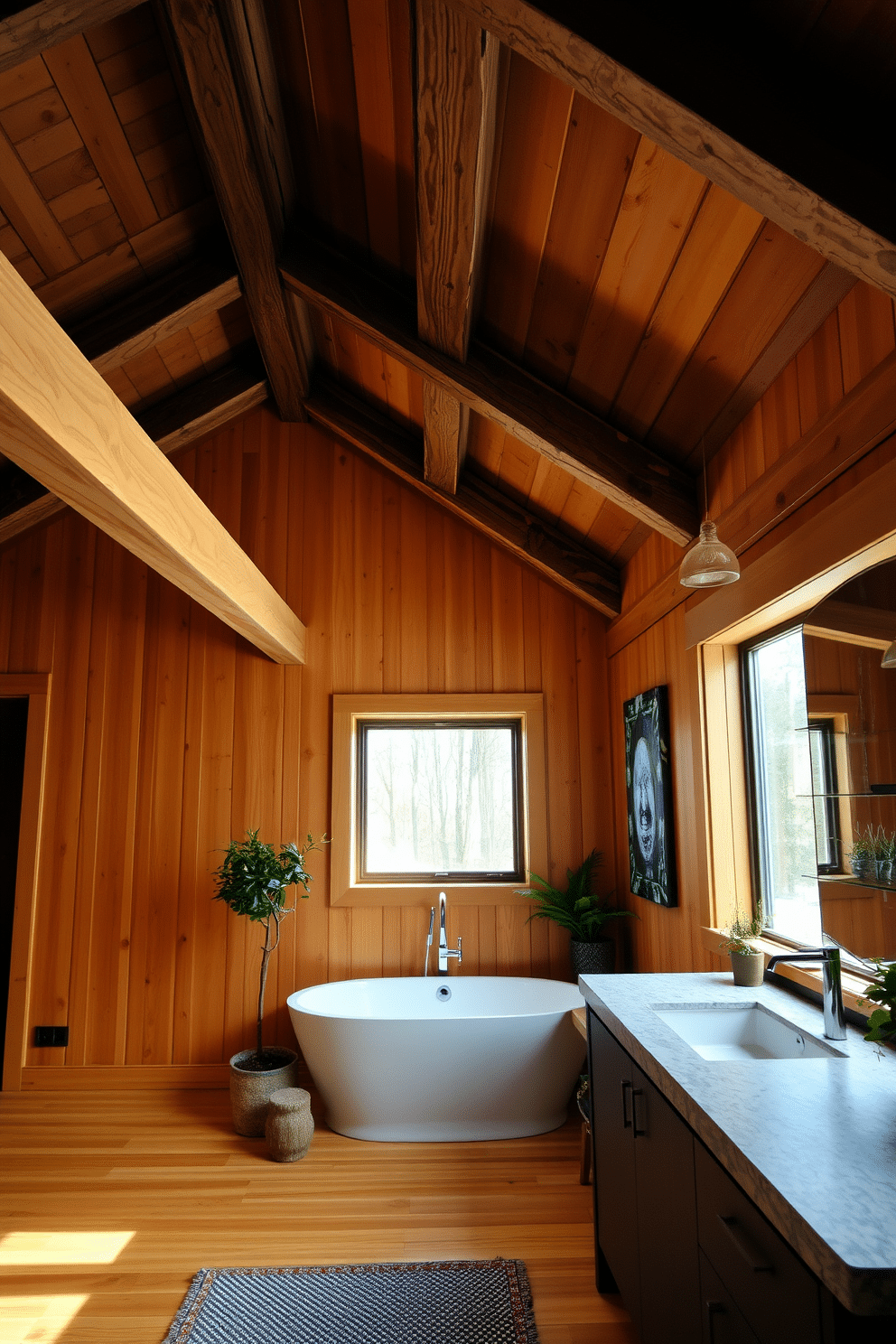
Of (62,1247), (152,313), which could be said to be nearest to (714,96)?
(152,313)

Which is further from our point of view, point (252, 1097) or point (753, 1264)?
point (252, 1097)

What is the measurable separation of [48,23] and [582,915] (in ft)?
12.5

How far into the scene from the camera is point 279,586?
4637 millimetres

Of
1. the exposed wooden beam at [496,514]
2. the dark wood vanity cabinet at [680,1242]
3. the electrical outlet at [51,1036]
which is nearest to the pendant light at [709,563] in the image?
the dark wood vanity cabinet at [680,1242]

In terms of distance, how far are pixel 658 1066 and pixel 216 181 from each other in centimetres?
289

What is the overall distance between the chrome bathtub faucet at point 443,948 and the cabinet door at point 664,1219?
2220mm

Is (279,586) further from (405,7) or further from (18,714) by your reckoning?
(405,7)

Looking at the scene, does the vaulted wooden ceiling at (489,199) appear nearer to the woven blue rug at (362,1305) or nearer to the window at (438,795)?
the window at (438,795)

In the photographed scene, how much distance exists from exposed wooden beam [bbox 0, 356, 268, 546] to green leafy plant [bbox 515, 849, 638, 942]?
9.42 feet

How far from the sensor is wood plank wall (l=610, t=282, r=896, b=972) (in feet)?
6.53

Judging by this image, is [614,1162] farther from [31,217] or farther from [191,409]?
[191,409]

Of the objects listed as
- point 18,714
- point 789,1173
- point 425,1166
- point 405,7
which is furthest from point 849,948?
point 18,714

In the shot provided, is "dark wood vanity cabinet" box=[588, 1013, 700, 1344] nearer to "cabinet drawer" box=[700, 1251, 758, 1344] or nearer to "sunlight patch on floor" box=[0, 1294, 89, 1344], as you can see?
"cabinet drawer" box=[700, 1251, 758, 1344]

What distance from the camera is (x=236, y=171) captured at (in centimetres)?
272
